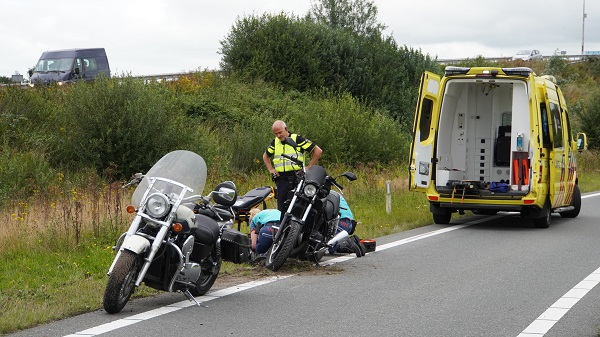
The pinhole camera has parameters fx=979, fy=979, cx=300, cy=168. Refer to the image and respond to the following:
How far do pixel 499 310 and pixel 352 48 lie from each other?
40582 millimetres

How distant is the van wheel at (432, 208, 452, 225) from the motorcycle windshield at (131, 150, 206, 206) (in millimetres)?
8469

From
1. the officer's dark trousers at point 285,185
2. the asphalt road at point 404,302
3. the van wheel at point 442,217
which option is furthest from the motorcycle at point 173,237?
the van wheel at point 442,217

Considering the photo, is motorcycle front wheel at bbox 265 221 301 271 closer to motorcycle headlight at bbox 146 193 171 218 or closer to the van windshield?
motorcycle headlight at bbox 146 193 171 218

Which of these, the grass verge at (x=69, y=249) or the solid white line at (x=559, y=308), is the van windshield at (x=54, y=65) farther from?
the solid white line at (x=559, y=308)

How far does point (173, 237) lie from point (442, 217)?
9041mm

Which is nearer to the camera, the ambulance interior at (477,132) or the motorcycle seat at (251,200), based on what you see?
the motorcycle seat at (251,200)

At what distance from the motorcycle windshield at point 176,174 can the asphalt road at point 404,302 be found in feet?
3.29

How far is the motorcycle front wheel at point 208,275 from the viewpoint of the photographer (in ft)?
29.1

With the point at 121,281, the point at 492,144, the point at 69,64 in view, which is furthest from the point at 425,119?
the point at 69,64

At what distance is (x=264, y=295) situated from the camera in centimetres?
909

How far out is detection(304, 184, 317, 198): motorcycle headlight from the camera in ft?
35.0

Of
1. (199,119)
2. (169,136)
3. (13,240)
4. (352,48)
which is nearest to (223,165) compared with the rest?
(169,136)

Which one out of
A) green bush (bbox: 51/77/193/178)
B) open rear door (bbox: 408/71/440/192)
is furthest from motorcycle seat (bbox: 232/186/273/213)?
green bush (bbox: 51/77/193/178)

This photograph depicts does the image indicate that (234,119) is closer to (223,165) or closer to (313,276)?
(223,165)
